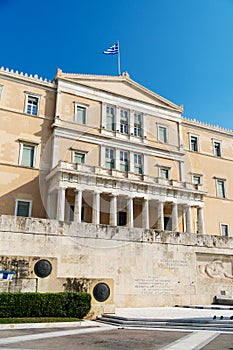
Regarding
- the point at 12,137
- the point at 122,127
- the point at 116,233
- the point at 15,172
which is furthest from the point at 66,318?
the point at 122,127

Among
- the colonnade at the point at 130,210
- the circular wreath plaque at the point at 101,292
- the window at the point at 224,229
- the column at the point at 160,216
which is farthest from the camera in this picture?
the window at the point at 224,229

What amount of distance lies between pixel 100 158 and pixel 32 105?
29.3ft

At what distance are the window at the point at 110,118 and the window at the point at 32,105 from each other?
761 centimetres

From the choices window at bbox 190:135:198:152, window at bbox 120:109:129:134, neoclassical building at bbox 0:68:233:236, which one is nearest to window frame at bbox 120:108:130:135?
window at bbox 120:109:129:134

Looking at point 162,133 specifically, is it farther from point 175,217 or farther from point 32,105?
point 32,105

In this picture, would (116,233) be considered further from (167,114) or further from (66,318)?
(167,114)

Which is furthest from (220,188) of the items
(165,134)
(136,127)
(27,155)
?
(27,155)

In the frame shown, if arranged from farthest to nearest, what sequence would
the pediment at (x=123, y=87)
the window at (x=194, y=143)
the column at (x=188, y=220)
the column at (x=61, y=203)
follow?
the window at (x=194, y=143)
the pediment at (x=123, y=87)
the column at (x=188, y=220)
the column at (x=61, y=203)

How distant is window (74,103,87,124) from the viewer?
114ft

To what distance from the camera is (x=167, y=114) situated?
1598 inches

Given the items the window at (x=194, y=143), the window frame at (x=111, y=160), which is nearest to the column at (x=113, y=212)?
the window frame at (x=111, y=160)

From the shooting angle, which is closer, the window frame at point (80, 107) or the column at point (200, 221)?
the column at point (200, 221)

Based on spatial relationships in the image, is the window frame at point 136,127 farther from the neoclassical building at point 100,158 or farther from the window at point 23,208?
the window at point 23,208

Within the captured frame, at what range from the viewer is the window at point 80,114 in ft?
114
